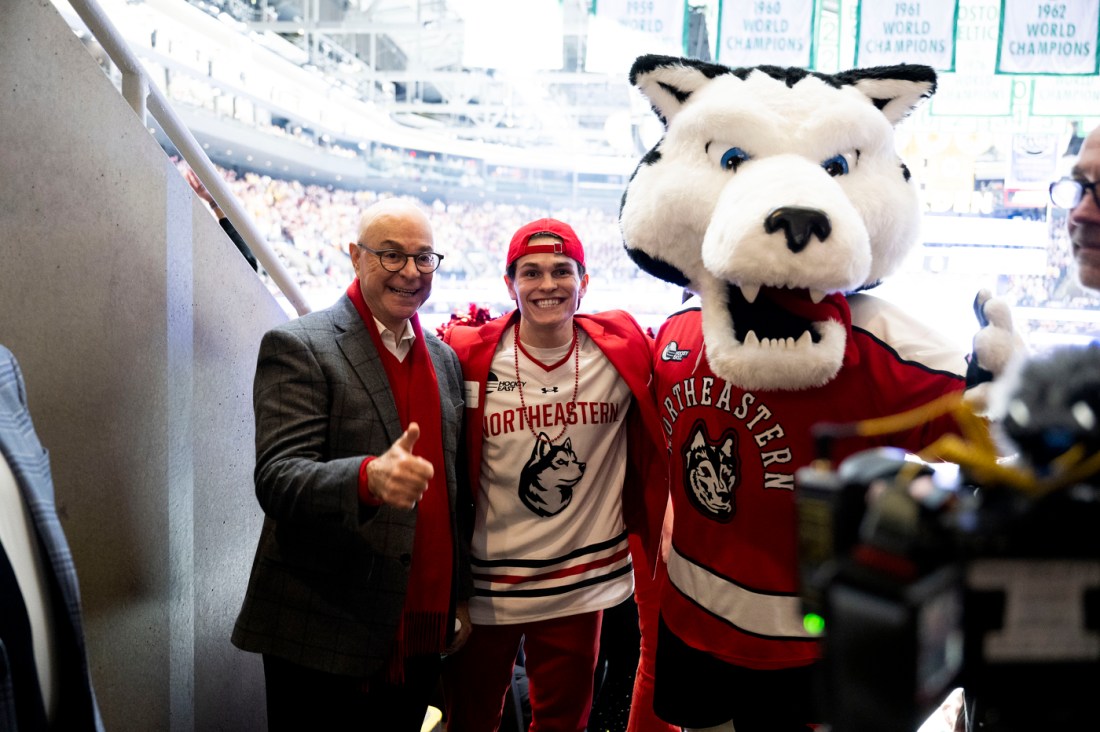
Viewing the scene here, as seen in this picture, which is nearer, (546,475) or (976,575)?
(976,575)

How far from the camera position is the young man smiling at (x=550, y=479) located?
80.0 inches

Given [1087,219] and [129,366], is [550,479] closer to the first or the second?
[129,366]

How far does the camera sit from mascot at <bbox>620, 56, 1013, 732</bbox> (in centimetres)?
156

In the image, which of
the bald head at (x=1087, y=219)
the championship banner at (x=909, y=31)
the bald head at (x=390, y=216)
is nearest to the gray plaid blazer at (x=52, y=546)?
the bald head at (x=390, y=216)

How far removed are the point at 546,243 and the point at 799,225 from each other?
0.82 meters

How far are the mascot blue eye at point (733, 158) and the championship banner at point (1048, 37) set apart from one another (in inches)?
125

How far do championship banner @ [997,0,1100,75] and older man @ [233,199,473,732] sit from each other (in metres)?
3.57

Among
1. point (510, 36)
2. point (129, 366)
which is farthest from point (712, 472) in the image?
point (510, 36)

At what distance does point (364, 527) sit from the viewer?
5.28ft

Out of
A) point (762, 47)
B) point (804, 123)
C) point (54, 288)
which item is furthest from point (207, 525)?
point (762, 47)

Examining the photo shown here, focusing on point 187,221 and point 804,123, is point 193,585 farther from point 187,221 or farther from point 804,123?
point 804,123

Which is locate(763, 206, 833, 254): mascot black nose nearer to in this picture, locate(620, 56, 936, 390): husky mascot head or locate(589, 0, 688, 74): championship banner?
locate(620, 56, 936, 390): husky mascot head

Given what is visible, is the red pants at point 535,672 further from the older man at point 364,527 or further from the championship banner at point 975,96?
the championship banner at point 975,96

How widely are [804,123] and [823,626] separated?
1178 mm
